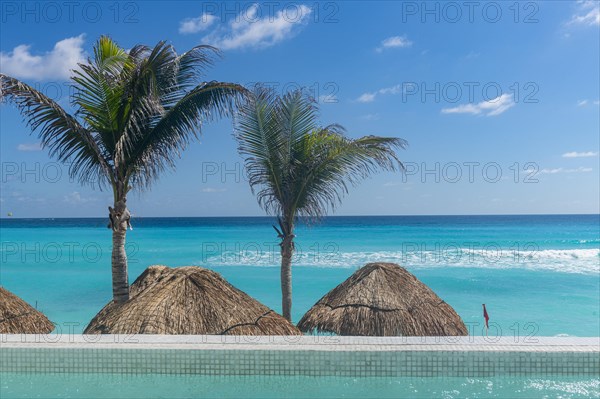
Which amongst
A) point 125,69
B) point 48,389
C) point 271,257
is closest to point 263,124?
point 125,69

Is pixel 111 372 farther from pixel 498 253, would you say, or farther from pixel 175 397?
pixel 498 253

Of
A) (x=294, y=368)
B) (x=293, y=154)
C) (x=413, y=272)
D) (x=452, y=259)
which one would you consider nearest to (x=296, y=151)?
(x=293, y=154)

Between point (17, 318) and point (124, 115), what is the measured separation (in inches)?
137

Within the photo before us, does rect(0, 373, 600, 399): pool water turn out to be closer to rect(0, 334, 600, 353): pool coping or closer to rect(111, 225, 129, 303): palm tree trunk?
rect(0, 334, 600, 353): pool coping

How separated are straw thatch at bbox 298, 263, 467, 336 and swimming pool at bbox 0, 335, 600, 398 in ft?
6.01

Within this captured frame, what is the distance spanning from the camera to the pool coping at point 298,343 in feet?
19.5

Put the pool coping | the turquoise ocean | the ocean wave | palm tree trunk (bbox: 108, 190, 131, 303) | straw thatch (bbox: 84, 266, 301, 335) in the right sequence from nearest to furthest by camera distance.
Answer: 1. the pool coping
2. straw thatch (bbox: 84, 266, 301, 335)
3. palm tree trunk (bbox: 108, 190, 131, 303)
4. the turquoise ocean
5. the ocean wave

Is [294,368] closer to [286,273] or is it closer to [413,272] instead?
[286,273]

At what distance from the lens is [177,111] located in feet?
26.3

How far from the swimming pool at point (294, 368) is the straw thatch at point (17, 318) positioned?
1852 millimetres

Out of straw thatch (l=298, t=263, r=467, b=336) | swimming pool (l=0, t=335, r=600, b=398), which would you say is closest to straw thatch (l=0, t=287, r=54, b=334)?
swimming pool (l=0, t=335, r=600, b=398)

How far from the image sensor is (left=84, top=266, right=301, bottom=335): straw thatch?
271 inches

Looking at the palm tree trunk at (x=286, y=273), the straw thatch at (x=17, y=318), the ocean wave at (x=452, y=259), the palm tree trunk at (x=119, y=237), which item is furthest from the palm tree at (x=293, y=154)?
the ocean wave at (x=452, y=259)

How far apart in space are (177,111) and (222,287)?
2760mm
